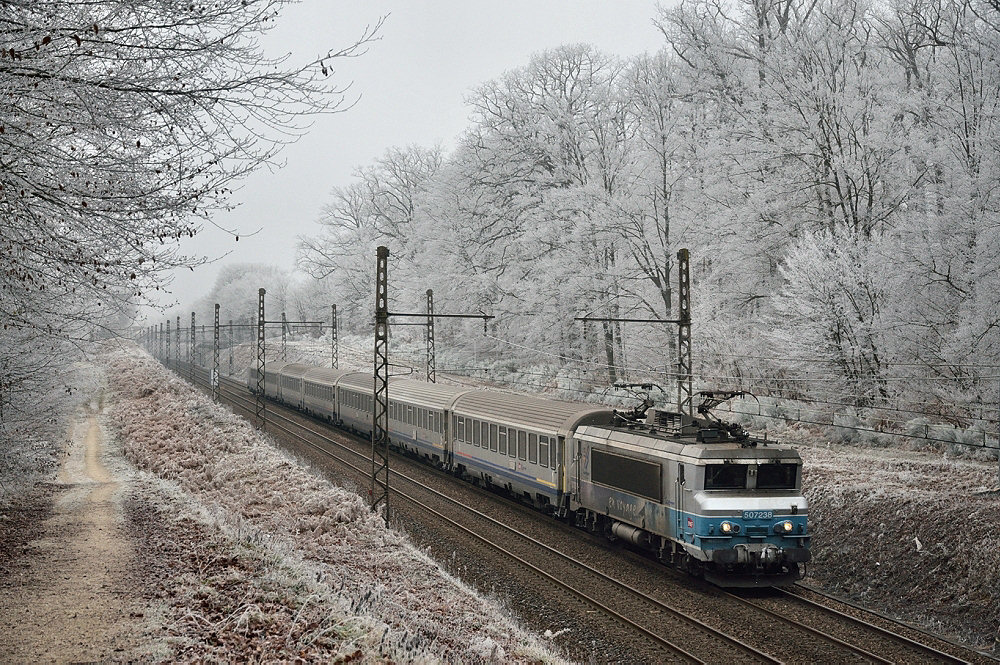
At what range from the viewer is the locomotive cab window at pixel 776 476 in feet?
45.9

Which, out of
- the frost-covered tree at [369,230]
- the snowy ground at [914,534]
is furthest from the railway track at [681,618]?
the frost-covered tree at [369,230]

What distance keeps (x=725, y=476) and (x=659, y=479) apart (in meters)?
1.38

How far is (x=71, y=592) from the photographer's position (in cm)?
988

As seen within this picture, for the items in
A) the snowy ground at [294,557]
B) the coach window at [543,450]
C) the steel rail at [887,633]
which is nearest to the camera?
the snowy ground at [294,557]

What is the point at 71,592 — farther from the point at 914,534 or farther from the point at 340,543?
the point at 914,534

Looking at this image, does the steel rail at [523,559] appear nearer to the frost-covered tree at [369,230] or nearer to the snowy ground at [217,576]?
the snowy ground at [217,576]

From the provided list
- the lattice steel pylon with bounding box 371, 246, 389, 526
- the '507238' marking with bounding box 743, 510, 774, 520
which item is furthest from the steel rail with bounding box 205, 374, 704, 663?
the '507238' marking with bounding box 743, 510, 774, 520

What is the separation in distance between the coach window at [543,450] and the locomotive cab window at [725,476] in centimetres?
620

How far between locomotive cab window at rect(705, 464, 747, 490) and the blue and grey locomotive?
18mm

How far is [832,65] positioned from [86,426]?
108 feet

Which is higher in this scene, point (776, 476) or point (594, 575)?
point (776, 476)

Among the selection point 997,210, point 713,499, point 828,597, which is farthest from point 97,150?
point 997,210

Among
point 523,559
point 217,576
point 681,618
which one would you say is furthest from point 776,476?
point 217,576

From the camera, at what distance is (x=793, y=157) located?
86.6 feet
